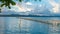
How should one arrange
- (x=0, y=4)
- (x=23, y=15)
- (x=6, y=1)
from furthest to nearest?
(x=23, y=15)
(x=0, y=4)
(x=6, y=1)

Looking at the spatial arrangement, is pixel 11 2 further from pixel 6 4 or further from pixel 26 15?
pixel 26 15

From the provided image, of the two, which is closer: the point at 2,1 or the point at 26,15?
the point at 2,1

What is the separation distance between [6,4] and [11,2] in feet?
0.19

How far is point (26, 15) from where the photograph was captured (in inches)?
1906

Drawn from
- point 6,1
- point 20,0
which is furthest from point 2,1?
point 20,0

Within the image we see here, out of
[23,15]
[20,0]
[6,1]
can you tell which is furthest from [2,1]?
[23,15]

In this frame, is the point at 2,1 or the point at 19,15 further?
the point at 19,15

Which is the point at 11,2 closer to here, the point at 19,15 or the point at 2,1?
the point at 2,1

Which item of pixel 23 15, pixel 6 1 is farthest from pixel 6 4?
pixel 23 15

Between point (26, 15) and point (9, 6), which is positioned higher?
point (9, 6)

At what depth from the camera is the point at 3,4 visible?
1988mm

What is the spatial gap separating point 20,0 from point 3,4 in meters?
0.17

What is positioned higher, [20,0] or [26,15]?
[20,0]

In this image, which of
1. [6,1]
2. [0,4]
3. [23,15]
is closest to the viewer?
[6,1]
